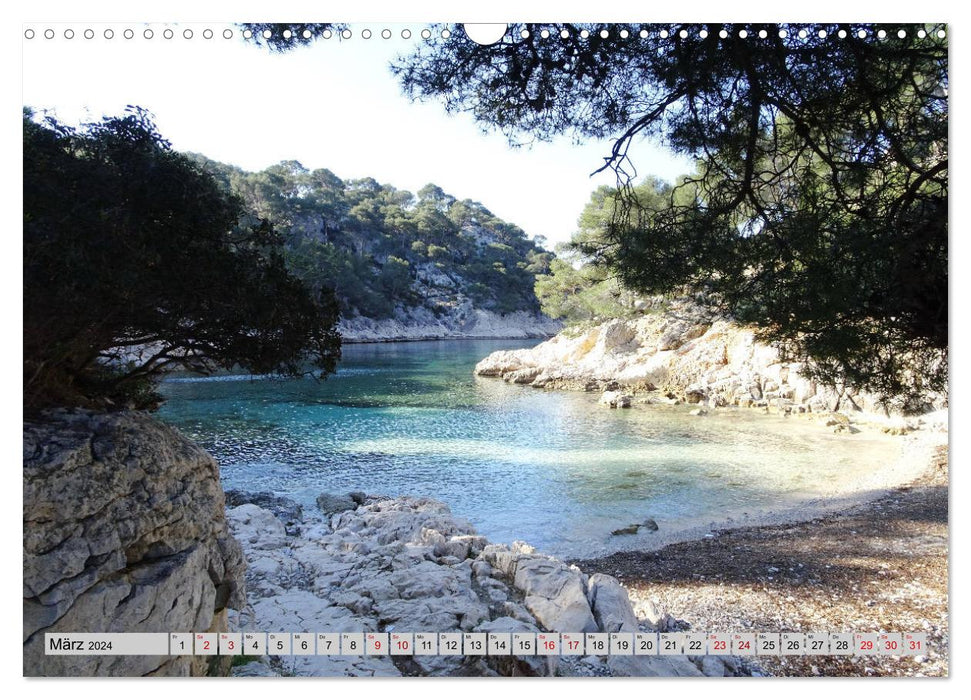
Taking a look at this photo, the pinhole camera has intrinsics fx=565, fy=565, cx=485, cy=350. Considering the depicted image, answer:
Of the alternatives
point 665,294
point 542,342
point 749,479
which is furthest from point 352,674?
point 542,342

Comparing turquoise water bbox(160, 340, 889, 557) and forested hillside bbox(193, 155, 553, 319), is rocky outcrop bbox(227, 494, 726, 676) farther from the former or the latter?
forested hillside bbox(193, 155, 553, 319)

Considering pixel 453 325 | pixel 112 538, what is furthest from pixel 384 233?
pixel 453 325

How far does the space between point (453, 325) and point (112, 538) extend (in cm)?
1669

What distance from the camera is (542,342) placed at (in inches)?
612

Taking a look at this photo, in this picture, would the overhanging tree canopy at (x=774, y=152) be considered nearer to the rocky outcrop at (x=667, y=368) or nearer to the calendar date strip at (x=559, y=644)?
the calendar date strip at (x=559, y=644)

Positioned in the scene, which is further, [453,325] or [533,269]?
[453,325]

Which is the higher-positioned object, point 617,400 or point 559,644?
point 559,644

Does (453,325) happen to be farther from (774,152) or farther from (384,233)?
(774,152)

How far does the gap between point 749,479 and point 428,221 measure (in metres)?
5.04

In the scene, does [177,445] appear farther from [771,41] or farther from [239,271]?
[771,41]

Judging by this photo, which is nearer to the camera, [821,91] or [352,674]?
[352,674]

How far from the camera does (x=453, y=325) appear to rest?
18.0 meters

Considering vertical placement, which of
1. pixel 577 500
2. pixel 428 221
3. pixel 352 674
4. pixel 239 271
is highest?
pixel 428 221

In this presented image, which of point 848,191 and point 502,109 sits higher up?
point 502,109
